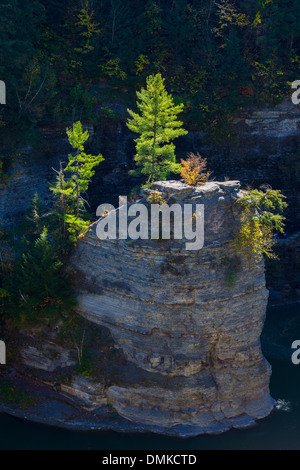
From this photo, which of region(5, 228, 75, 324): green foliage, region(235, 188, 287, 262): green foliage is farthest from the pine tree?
region(5, 228, 75, 324): green foliage

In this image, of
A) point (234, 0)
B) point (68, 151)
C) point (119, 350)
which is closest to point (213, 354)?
point (119, 350)

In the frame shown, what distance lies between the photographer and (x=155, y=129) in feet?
103

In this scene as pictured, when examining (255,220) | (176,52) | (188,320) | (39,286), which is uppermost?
(176,52)

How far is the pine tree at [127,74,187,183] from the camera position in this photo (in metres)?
30.8

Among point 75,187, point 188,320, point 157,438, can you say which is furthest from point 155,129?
point 157,438

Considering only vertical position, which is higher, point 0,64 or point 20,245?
point 0,64

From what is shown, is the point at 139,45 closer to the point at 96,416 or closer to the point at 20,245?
the point at 20,245

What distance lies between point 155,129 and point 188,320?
10075 millimetres

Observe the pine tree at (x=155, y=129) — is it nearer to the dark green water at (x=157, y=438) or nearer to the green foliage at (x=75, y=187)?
the green foliage at (x=75, y=187)

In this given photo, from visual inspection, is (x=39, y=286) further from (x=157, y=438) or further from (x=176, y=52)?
(x=176, y=52)

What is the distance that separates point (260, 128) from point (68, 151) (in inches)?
547

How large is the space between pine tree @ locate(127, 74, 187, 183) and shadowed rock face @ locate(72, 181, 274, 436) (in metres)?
3.26

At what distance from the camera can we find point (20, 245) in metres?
32.0

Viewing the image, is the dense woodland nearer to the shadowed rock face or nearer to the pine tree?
the pine tree
